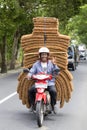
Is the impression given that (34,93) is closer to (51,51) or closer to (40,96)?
(40,96)

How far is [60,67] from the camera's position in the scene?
12750 mm

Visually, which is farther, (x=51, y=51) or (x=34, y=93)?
(x=51, y=51)

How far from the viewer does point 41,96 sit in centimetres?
1118

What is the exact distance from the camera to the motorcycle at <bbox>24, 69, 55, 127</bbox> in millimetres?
10978

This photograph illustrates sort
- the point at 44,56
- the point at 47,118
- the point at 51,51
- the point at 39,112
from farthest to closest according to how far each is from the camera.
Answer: the point at 51,51 < the point at 47,118 < the point at 44,56 < the point at 39,112

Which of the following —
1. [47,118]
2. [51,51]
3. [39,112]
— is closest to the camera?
[39,112]

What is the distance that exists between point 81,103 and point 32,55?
12.4 feet

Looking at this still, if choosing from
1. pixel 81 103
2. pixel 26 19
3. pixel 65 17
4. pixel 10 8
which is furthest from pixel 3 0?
pixel 81 103

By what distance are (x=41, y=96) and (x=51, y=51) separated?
1939 mm

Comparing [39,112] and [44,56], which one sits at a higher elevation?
[44,56]

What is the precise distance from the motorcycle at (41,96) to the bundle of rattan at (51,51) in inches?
38.8

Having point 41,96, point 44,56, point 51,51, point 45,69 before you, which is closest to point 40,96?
point 41,96

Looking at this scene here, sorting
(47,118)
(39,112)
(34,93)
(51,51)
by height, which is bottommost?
(47,118)

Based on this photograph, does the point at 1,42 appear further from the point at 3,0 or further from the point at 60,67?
the point at 60,67
